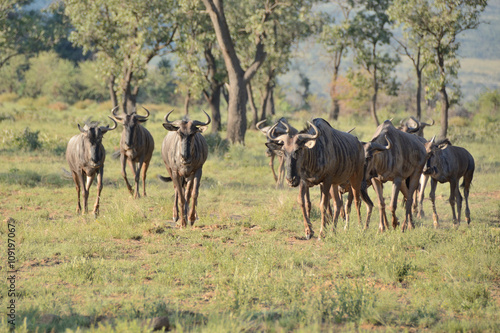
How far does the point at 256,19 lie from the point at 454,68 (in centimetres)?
989

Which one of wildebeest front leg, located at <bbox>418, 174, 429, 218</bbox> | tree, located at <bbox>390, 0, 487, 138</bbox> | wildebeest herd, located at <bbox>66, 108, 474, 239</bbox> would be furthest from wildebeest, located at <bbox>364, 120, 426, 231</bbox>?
tree, located at <bbox>390, 0, 487, 138</bbox>

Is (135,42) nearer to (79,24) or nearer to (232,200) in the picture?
(79,24)

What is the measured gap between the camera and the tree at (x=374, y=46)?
3023 cm

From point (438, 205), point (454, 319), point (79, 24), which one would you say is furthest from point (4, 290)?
point (79, 24)

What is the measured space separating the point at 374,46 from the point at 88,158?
23.1 m

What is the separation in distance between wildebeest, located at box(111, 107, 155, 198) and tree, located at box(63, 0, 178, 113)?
33.2 ft

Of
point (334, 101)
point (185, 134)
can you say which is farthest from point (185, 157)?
point (334, 101)

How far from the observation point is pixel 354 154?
9.19 m

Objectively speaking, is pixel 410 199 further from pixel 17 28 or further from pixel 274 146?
pixel 17 28

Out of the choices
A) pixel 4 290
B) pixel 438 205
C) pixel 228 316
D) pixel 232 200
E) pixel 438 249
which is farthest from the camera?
pixel 438 205

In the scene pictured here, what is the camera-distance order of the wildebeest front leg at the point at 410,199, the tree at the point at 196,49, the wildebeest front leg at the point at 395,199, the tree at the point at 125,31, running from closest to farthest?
1. the wildebeest front leg at the point at 395,199
2. the wildebeest front leg at the point at 410,199
3. the tree at the point at 125,31
4. the tree at the point at 196,49

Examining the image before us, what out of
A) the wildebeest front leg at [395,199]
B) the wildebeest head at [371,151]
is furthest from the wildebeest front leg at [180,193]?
the wildebeest front leg at [395,199]

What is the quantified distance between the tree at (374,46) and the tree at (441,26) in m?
5.06

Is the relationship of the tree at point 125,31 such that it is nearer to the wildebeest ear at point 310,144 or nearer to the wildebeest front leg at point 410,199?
the wildebeest front leg at point 410,199
